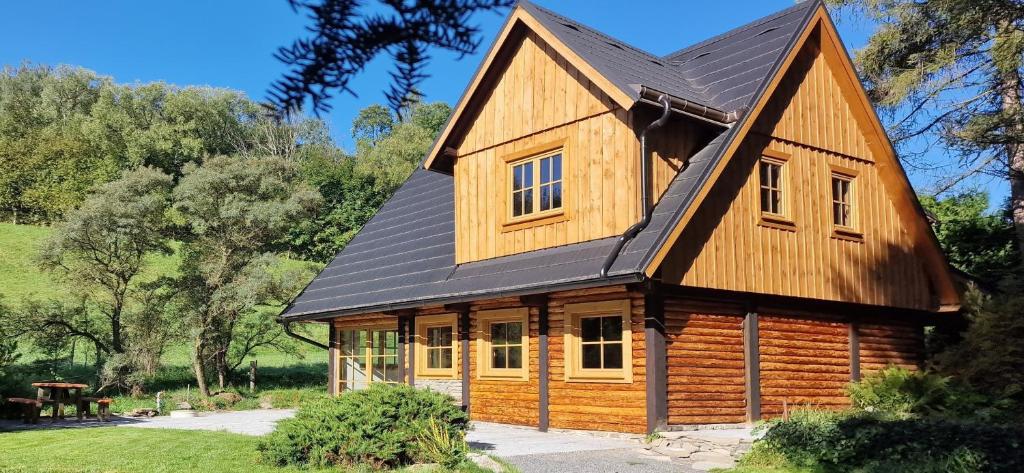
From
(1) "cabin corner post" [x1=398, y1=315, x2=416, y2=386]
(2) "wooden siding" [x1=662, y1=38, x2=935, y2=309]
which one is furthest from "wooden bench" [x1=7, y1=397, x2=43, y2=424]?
(2) "wooden siding" [x1=662, y1=38, x2=935, y2=309]

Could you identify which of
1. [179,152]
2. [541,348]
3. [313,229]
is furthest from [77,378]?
[179,152]

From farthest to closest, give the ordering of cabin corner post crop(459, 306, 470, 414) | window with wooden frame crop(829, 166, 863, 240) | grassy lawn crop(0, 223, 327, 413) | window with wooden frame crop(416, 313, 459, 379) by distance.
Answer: grassy lawn crop(0, 223, 327, 413) → window with wooden frame crop(416, 313, 459, 379) → cabin corner post crop(459, 306, 470, 414) → window with wooden frame crop(829, 166, 863, 240)

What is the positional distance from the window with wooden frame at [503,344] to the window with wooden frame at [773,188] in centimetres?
391

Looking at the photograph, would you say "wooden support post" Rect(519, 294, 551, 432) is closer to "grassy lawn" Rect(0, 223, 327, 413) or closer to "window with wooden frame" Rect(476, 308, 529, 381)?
"window with wooden frame" Rect(476, 308, 529, 381)

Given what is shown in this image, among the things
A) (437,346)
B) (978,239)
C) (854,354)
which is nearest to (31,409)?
(437,346)

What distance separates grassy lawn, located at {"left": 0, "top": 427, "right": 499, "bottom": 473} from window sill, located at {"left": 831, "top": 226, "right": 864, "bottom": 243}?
25.4 feet

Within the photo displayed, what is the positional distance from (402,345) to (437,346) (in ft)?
3.15

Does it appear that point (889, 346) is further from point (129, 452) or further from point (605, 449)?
point (129, 452)

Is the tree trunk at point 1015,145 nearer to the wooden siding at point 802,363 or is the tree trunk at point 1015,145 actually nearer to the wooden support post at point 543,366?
the wooden siding at point 802,363

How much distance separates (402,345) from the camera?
652 inches

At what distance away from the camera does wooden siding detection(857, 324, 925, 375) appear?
47.1 ft

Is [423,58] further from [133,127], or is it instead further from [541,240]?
[541,240]

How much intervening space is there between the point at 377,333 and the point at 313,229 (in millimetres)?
4331

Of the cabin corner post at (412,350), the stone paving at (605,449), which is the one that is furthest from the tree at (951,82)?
the cabin corner post at (412,350)
